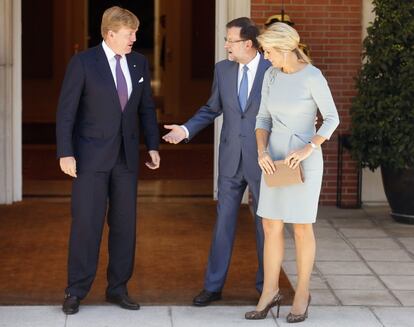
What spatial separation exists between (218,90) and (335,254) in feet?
6.84

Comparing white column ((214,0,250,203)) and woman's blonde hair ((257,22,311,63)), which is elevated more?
white column ((214,0,250,203))

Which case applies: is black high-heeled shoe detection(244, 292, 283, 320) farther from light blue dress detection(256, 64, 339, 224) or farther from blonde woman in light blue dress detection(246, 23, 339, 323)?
light blue dress detection(256, 64, 339, 224)

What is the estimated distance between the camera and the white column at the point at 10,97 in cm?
1025

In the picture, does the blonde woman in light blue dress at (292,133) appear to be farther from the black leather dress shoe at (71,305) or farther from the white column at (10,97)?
the white column at (10,97)

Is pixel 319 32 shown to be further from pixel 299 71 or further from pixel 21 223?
pixel 299 71

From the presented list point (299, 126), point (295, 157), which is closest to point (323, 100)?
point (299, 126)

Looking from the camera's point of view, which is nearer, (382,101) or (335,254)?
(335,254)

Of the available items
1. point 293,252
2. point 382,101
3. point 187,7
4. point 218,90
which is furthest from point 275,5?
point 187,7

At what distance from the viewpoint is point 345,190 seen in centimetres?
1062

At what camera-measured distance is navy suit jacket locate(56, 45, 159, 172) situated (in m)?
6.70

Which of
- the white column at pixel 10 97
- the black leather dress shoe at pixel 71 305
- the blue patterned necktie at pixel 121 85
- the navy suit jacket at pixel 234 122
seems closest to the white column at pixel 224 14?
the white column at pixel 10 97

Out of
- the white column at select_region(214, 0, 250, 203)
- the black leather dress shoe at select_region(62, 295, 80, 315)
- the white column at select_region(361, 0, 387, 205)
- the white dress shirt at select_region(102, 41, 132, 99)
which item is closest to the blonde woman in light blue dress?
the white dress shirt at select_region(102, 41, 132, 99)

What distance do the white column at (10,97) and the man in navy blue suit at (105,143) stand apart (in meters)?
3.54

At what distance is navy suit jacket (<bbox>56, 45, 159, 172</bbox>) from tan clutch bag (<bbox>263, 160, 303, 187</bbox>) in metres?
0.92
